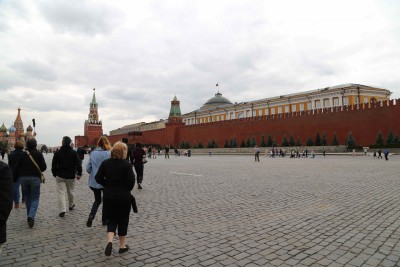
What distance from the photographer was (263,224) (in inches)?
179

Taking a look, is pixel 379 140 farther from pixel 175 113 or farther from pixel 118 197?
pixel 175 113

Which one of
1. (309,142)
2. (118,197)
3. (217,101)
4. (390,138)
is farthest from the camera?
(217,101)

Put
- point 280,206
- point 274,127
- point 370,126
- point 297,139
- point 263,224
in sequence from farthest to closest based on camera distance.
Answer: point 274,127
point 297,139
point 370,126
point 280,206
point 263,224

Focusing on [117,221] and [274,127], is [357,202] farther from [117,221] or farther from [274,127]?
[274,127]

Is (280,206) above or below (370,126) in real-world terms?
below

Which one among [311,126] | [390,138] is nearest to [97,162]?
[390,138]

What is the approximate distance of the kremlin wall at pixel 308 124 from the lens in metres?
31.0

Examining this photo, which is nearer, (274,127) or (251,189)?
(251,189)

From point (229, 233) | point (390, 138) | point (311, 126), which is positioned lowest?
point (229, 233)

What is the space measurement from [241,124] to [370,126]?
59.3ft

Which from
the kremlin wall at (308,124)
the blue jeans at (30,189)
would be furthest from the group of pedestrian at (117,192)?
the kremlin wall at (308,124)

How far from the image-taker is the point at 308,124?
122 feet

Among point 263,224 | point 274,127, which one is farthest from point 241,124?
point 263,224

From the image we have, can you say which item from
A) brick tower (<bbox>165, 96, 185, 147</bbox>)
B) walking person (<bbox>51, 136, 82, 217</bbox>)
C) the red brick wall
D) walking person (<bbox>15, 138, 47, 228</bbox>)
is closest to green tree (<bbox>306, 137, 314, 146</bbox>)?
the red brick wall
